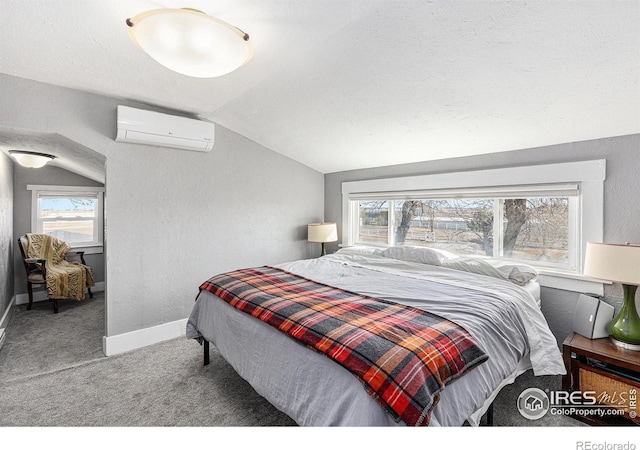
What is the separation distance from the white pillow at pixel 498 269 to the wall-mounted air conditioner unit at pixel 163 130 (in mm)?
2601

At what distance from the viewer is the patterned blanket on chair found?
3631mm

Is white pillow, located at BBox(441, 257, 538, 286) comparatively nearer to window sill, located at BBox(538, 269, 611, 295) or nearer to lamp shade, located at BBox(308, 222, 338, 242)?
window sill, located at BBox(538, 269, 611, 295)

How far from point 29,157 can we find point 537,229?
5.04 meters

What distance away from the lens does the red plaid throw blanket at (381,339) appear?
3.53 feet

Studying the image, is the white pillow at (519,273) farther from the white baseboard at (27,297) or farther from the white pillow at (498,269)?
the white baseboard at (27,297)

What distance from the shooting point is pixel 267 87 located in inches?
93.7

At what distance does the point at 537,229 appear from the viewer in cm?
257

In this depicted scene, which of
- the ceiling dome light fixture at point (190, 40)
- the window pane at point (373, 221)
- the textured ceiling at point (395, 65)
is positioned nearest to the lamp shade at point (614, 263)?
the textured ceiling at point (395, 65)

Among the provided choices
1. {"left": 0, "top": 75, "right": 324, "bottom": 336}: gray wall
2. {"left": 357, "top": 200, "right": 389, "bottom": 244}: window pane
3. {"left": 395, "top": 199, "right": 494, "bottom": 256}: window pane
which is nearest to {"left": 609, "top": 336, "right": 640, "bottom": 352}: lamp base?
{"left": 395, "top": 199, "right": 494, "bottom": 256}: window pane

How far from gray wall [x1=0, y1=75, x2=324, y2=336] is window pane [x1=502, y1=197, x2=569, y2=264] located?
96.3 inches

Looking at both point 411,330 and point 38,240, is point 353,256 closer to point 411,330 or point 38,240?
Answer: point 411,330

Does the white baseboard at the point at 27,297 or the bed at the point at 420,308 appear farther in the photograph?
the white baseboard at the point at 27,297

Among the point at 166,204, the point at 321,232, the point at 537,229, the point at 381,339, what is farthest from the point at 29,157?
the point at 537,229
